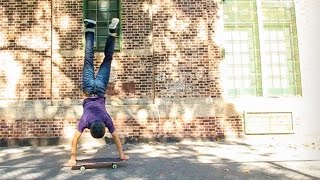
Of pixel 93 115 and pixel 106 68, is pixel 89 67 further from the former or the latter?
pixel 93 115

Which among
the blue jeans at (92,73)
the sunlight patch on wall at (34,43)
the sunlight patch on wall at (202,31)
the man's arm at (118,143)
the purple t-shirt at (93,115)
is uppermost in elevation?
the sunlight patch on wall at (202,31)

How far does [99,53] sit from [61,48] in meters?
1.08

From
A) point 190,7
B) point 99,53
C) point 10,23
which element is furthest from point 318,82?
point 10,23

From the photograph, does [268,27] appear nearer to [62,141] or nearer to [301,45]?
[301,45]

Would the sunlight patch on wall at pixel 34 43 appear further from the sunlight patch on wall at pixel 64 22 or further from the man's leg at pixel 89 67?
the man's leg at pixel 89 67

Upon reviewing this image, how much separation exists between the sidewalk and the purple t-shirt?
0.84m

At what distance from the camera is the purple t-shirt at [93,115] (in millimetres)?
6711

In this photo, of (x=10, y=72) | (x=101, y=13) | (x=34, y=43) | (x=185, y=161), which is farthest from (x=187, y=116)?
(x=10, y=72)

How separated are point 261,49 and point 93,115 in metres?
6.31

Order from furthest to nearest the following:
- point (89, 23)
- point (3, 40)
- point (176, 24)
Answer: point (176, 24) < point (3, 40) < point (89, 23)

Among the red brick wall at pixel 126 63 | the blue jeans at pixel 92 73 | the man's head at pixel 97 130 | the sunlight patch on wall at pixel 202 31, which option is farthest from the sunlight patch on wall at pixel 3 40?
the sunlight patch on wall at pixel 202 31

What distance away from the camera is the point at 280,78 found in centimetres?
1103

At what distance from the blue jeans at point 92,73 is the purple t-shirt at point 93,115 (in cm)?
18

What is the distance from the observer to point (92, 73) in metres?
7.21
